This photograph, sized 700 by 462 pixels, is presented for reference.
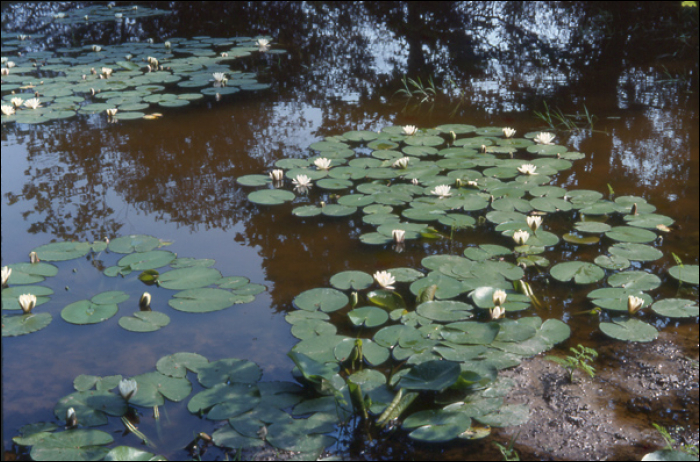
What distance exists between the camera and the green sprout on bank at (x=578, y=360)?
6.53 ft

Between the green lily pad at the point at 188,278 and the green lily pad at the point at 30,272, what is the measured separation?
20.4 inches

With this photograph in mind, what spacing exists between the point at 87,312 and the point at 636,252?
240 cm

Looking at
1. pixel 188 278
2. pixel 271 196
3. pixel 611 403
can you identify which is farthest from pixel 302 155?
pixel 611 403

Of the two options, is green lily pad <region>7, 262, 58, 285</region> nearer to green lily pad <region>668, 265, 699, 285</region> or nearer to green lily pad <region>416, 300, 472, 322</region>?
green lily pad <region>416, 300, 472, 322</region>

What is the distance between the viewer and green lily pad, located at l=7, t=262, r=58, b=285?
8.18ft

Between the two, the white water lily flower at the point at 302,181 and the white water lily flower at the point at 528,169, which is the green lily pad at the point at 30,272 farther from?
the white water lily flower at the point at 528,169

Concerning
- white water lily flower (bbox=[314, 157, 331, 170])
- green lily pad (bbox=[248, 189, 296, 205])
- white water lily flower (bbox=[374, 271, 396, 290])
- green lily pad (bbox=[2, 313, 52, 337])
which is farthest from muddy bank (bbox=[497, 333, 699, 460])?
white water lily flower (bbox=[314, 157, 331, 170])

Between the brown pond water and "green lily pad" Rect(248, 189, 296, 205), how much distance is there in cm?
5

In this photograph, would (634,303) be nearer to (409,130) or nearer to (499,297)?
(499,297)

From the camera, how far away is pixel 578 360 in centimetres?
201

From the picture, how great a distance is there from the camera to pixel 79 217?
312cm

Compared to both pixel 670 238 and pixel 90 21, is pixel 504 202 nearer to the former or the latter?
pixel 670 238

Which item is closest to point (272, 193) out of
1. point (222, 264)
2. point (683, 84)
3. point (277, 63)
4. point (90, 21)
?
point (222, 264)

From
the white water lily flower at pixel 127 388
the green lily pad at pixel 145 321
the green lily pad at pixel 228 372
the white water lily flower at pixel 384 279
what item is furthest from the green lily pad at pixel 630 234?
the white water lily flower at pixel 127 388
